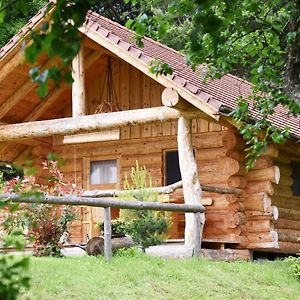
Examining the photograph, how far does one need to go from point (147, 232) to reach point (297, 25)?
702cm

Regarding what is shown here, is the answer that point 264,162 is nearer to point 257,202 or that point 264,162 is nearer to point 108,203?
point 257,202

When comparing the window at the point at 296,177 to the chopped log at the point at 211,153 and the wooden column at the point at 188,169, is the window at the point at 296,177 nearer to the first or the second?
the chopped log at the point at 211,153

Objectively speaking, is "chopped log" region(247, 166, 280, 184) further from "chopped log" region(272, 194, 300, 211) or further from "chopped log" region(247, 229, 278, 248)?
"chopped log" region(247, 229, 278, 248)

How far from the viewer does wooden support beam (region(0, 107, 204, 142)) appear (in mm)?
13320

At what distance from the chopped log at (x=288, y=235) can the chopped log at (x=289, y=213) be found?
0.31 meters

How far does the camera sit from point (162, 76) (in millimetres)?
13000

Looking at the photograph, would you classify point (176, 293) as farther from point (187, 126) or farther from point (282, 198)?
point (282, 198)

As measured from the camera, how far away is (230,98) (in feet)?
45.9

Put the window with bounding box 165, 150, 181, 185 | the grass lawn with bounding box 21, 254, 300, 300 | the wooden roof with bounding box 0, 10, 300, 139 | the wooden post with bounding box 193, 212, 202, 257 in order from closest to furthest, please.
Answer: the grass lawn with bounding box 21, 254, 300, 300 → the wooden post with bounding box 193, 212, 202, 257 → the wooden roof with bounding box 0, 10, 300, 139 → the window with bounding box 165, 150, 181, 185

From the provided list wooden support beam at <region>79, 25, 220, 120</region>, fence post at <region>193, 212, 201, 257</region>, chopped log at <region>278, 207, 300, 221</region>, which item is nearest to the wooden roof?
wooden support beam at <region>79, 25, 220, 120</region>

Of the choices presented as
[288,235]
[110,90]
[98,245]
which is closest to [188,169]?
[98,245]

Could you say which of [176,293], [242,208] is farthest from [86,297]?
[242,208]

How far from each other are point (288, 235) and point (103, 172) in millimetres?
4630

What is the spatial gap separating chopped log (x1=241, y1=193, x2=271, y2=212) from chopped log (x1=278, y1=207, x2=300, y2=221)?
2.48 ft
